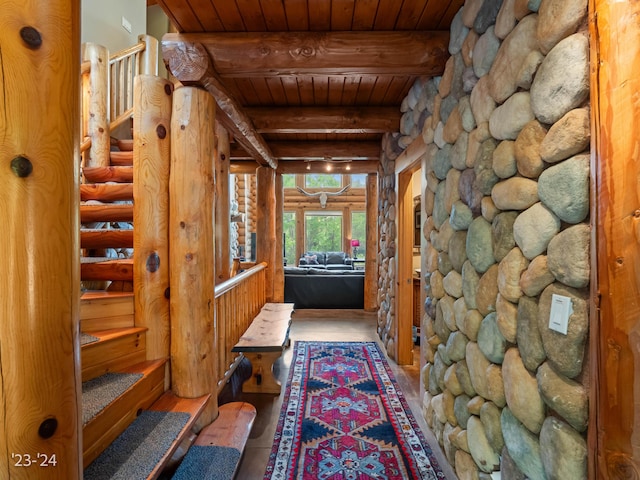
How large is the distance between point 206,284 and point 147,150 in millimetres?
870

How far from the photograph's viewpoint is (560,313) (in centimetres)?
94

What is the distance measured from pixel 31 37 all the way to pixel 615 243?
159cm

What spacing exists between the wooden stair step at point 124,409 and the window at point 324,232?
9.81m

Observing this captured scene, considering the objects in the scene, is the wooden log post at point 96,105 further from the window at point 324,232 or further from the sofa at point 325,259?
the window at point 324,232

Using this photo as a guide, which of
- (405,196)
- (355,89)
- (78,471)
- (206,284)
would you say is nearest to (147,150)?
(206,284)

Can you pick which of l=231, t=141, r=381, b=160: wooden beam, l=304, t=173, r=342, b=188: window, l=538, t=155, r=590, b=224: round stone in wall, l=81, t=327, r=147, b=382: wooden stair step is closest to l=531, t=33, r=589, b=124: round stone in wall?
l=538, t=155, r=590, b=224: round stone in wall

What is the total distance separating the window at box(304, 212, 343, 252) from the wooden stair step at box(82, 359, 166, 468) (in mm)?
9809

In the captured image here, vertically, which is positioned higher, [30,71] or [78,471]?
[30,71]

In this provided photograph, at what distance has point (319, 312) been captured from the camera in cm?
549

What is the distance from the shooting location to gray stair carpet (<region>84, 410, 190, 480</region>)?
4.11ft

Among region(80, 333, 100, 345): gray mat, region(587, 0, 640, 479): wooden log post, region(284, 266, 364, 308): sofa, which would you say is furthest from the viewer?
region(284, 266, 364, 308): sofa

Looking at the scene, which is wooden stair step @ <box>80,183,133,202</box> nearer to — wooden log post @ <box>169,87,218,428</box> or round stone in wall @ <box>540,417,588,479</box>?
wooden log post @ <box>169,87,218,428</box>

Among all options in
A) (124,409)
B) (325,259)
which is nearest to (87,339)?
(124,409)

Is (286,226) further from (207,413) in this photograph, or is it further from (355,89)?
(207,413)
